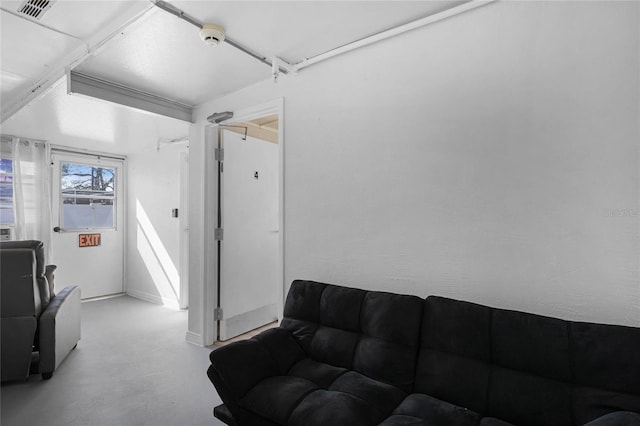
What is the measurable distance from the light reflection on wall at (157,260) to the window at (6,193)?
149cm

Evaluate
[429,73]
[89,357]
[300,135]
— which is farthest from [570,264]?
[89,357]

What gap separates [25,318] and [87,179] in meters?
3.28

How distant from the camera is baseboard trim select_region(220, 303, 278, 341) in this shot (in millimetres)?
3242

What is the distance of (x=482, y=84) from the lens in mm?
1751

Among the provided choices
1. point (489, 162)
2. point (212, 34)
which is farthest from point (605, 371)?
point (212, 34)

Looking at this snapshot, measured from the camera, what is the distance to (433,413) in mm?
1325

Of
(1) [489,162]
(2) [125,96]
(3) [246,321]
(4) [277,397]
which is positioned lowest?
(3) [246,321]

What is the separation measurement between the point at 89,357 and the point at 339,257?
8.16 feet

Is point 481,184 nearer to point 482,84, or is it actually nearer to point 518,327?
point 482,84

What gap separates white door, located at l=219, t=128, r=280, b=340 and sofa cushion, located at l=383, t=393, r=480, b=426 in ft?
6.48

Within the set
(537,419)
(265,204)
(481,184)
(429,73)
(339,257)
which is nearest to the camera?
(537,419)

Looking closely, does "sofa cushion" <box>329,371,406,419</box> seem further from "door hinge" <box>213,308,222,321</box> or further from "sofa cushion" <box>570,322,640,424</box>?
"door hinge" <box>213,308,222,321</box>

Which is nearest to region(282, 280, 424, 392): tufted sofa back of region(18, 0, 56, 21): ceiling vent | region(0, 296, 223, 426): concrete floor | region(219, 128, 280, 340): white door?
region(0, 296, 223, 426): concrete floor

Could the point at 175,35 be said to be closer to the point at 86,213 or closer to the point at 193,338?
the point at 193,338
